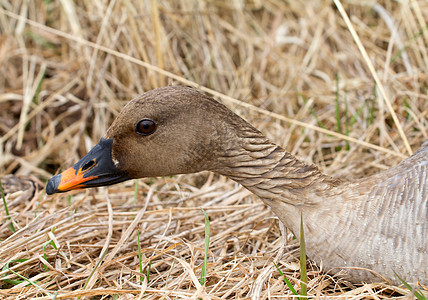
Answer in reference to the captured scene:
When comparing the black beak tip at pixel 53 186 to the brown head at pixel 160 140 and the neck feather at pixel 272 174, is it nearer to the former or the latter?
the brown head at pixel 160 140

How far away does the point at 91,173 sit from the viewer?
9.62 ft

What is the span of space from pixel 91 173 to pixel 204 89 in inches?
66.4

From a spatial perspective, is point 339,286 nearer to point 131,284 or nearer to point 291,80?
point 131,284

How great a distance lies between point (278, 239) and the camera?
3.38m

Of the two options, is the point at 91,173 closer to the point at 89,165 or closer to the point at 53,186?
the point at 89,165

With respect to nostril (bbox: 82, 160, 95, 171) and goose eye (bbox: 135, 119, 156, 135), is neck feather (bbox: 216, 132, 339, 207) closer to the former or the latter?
goose eye (bbox: 135, 119, 156, 135)

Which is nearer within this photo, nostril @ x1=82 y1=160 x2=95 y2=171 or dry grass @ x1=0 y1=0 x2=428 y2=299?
nostril @ x1=82 y1=160 x2=95 y2=171

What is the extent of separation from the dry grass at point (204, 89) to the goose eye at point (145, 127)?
75 cm

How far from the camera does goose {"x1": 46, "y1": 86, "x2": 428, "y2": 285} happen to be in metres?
2.73

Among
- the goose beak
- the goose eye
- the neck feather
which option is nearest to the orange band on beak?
the goose beak

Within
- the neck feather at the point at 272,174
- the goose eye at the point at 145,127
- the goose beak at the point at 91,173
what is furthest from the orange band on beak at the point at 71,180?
the neck feather at the point at 272,174

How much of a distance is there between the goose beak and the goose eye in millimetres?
199

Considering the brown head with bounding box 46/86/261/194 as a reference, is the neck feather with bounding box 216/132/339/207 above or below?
below

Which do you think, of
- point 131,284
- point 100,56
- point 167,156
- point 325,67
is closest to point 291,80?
point 325,67
